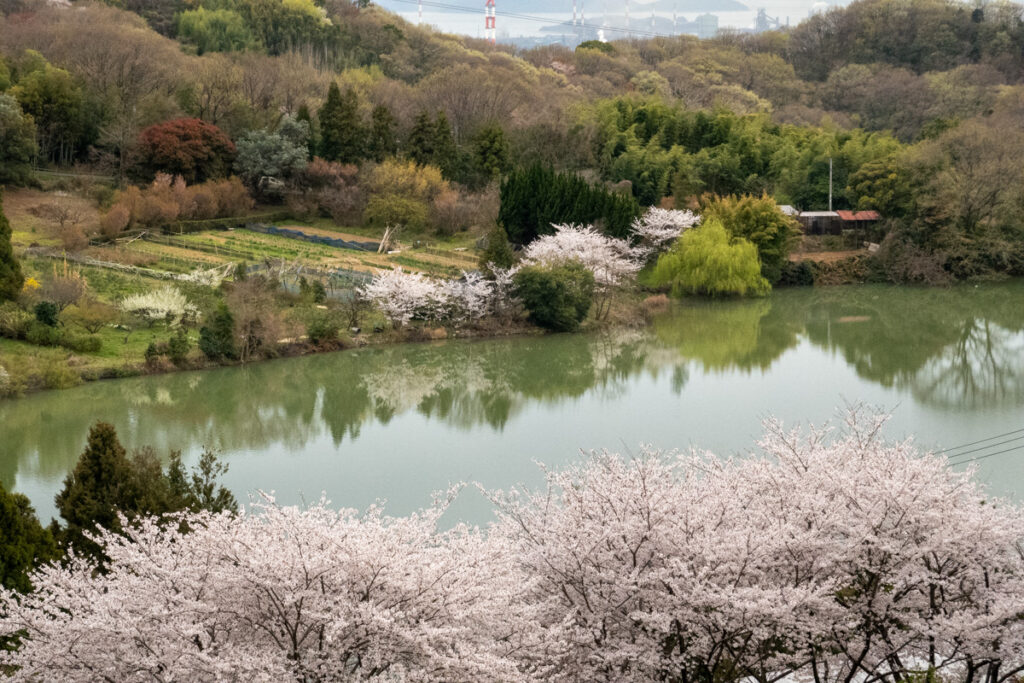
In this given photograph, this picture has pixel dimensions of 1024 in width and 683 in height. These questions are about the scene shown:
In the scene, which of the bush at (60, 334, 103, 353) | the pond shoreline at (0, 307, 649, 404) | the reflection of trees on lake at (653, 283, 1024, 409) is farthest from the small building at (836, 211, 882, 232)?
the bush at (60, 334, 103, 353)

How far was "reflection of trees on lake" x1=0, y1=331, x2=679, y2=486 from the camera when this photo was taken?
47.5 feet

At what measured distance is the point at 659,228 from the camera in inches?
1020

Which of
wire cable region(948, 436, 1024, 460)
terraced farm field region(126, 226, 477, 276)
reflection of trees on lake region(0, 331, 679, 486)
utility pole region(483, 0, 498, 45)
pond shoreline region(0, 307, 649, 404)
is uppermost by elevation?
utility pole region(483, 0, 498, 45)

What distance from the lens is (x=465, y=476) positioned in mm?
12375

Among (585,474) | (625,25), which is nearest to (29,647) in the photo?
(585,474)

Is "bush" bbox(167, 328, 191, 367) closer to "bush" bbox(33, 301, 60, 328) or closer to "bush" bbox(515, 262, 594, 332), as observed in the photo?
"bush" bbox(33, 301, 60, 328)

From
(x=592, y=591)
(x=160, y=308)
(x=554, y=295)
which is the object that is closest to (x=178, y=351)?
(x=160, y=308)

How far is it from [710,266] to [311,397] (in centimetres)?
1056

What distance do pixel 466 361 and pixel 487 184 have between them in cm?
1152

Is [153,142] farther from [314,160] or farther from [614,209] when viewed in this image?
[614,209]

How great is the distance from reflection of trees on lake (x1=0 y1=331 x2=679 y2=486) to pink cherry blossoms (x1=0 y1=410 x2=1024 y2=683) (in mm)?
7344

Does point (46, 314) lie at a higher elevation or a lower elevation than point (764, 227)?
lower

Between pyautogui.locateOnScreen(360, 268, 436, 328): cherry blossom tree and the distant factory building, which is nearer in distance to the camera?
pyautogui.locateOnScreen(360, 268, 436, 328): cherry blossom tree

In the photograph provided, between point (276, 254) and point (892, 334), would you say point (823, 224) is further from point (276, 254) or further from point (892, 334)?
point (276, 254)
